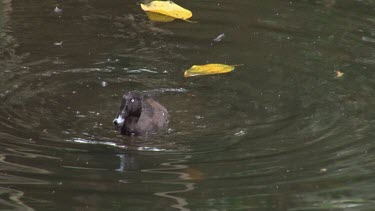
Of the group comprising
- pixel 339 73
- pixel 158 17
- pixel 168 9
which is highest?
pixel 339 73

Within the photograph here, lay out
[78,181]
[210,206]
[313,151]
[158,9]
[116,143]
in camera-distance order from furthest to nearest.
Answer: [158,9], [116,143], [313,151], [78,181], [210,206]

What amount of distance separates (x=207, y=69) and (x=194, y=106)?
81cm

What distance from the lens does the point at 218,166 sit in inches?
248

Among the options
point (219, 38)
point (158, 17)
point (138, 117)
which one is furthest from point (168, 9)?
point (138, 117)

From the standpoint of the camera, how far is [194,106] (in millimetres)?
8008

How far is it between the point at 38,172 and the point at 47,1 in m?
5.64

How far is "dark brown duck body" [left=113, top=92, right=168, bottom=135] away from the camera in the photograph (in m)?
7.45

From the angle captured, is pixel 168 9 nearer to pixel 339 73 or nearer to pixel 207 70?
pixel 207 70

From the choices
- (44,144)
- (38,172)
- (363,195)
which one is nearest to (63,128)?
(44,144)

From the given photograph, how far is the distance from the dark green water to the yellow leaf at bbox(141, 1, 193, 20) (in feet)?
0.48

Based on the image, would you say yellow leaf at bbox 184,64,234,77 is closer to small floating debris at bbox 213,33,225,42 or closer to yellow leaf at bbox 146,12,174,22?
small floating debris at bbox 213,33,225,42

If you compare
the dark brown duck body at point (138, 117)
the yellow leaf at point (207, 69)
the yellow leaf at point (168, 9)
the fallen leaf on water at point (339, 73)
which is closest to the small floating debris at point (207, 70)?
the yellow leaf at point (207, 69)

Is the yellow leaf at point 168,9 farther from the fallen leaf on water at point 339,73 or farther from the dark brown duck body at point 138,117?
the dark brown duck body at point 138,117

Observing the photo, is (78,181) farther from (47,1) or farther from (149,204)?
(47,1)
